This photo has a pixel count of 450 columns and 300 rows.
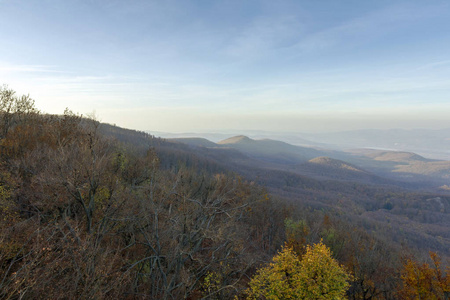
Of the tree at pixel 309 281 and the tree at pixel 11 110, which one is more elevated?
the tree at pixel 11 110

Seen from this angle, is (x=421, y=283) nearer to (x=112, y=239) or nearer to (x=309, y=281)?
(x=309, y=281)

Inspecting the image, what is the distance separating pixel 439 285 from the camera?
35500 mm

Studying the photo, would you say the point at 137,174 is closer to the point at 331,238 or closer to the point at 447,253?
the point at 331,238

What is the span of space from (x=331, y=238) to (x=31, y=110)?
75.0m

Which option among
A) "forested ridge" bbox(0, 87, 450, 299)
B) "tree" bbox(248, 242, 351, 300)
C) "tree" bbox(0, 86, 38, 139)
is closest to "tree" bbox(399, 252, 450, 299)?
"forested ridge" bbox(0, 87, 450, 299)

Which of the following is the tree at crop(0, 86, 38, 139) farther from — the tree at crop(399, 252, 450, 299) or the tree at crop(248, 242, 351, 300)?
the tree at crop(399, 252, 450, 299)

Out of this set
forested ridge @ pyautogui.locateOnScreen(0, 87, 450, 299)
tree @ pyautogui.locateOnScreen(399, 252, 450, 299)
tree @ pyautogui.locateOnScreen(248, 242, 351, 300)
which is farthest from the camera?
tree @ pyautogui.locateOnScreen(399, 252, 450, 299)

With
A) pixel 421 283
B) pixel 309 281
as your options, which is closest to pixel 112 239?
pixel 309 281

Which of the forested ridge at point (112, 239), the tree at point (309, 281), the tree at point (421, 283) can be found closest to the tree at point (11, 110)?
the forested ridge at point (112, 239)

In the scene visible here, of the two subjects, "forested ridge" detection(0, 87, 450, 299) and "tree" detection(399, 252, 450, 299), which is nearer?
"forested ridge" detection(0, 87, 450, 299)

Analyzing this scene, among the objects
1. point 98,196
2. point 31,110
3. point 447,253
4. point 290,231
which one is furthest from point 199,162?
point 447,253

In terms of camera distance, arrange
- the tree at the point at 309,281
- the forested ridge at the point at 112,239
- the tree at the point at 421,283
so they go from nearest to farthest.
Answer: the forested ridge at the point at 112,239 < the tree at the point at 309,281 < the tree at the point at 421,283

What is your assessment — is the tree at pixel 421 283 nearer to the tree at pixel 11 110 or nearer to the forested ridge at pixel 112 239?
the forested ridge at pixel 112 239

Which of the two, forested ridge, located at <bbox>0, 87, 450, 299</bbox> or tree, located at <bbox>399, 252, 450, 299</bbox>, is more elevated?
forested ridge, located at <bbox>0, 87, 450, 299</bbox>
